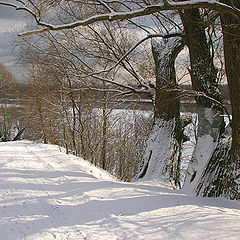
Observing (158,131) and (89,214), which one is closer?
(89,214)

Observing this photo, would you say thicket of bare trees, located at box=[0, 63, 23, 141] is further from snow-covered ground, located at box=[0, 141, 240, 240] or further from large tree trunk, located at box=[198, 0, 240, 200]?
large tree trunk, located at box=[198, 0, 240, 200]

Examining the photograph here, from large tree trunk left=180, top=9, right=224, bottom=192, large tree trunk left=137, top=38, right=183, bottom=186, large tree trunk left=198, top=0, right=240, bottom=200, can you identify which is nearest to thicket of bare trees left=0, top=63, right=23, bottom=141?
large tree trunk left=137, top=38, right=183, bottom=186

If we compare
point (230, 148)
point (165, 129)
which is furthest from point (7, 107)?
point (230, 148)

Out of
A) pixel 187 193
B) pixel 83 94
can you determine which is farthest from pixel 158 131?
pixel 83 94

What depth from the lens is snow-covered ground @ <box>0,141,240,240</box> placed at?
3598 millimetres

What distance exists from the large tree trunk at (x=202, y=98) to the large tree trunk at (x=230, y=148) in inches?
17.5

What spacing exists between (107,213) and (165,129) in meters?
3.97

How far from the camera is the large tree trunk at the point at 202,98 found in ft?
20.9

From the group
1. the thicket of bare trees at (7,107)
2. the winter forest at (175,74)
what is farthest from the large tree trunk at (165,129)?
the thicket of bare trees at (7,107)

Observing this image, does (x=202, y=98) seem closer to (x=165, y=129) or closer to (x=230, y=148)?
(x=230, y=148)

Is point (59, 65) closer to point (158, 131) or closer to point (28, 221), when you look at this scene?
point (158, 131)

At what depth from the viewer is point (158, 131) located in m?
7.90

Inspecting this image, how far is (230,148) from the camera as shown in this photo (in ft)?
18.6

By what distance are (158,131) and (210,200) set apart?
2982 mm
